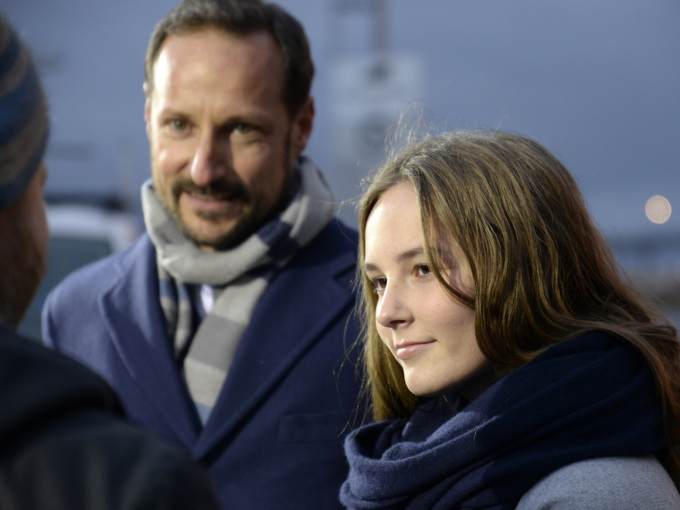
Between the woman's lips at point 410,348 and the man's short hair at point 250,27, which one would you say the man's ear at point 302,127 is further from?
the woman's lips at point 410,348

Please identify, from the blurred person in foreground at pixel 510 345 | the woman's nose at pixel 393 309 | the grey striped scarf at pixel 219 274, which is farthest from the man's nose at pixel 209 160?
the woman's nose at pixel 393 309

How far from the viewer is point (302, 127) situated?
2742 mm

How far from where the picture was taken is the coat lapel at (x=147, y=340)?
2.38 meters

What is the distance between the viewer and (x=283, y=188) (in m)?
2.62

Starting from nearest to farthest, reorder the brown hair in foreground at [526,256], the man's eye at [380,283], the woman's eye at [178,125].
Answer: the brown hair in foreground at [526,256] → the man's eye at [380,283] → the woman's eye at [178,125]

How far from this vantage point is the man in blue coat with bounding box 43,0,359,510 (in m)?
2.29

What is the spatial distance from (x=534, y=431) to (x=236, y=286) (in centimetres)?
127

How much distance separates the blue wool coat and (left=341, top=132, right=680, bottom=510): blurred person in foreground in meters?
0.41

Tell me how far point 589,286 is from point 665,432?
36 cm

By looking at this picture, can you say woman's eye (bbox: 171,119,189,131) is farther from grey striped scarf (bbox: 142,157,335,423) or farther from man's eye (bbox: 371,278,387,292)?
man's eye (bbox: 371,278,387,292)

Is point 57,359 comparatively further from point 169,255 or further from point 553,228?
point 169,255

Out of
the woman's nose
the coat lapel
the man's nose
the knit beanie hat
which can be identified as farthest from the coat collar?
the knit beanie hat

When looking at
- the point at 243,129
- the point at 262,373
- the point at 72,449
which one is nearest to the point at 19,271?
the point at 72,449

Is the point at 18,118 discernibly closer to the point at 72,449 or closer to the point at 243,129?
the point at 72,449
